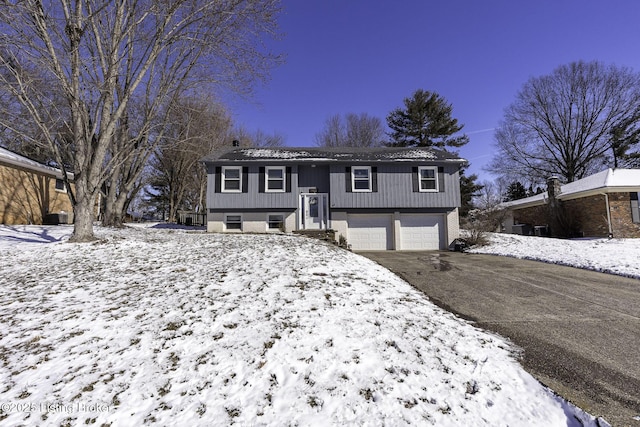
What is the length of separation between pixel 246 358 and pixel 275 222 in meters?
12.1

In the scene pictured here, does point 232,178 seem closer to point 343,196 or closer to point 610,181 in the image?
point 343,196

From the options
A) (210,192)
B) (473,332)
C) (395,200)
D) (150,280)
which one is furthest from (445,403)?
(210,192)

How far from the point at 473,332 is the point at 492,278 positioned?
13.8 feet

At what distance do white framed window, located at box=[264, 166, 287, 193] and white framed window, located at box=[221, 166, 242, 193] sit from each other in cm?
133

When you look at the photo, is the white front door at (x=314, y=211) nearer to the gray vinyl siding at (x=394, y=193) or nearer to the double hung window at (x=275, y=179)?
the gray vinyl siding at (x=394, y=193)

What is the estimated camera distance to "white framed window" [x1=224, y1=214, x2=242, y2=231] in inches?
578

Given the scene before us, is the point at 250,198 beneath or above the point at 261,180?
beneath

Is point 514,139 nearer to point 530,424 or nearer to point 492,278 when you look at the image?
point 492,278

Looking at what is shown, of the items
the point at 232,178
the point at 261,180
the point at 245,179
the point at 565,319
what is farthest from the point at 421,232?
the point at 565,319

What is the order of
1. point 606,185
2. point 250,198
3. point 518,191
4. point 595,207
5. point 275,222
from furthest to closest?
point 518,191, point 595,207, point 606,185, point 275,222, point 250,198

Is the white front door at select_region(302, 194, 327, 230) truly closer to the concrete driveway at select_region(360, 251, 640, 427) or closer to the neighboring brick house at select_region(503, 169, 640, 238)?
the concrete driveway at select_region(360, 251, 640, 427)

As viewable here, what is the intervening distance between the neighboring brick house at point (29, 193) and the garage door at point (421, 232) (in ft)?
61.6

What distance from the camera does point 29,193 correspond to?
1494 centimetres

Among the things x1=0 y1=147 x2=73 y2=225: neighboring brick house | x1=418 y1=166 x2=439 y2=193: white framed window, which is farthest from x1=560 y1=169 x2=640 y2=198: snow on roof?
x1=0 y1=147 x2=73 y2=225: neighboring brick house
